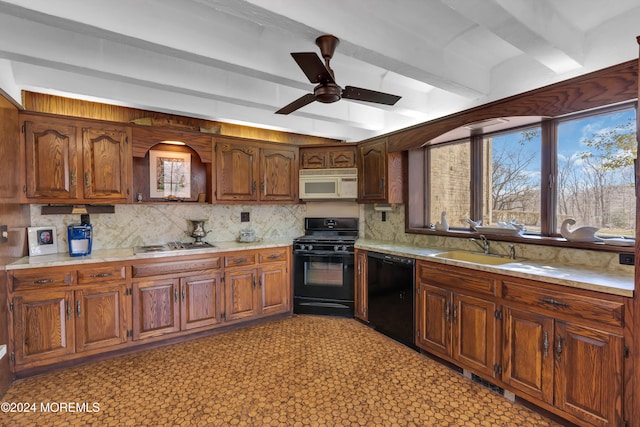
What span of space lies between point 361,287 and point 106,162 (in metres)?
3.01

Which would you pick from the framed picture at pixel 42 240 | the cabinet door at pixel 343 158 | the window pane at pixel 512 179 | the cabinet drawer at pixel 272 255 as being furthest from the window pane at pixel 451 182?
the framed picture at pixel 42 240

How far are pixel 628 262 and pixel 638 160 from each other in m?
0.86

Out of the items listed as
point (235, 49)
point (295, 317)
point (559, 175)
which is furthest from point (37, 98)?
point (559, 175)

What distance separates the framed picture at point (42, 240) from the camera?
9.18 ft

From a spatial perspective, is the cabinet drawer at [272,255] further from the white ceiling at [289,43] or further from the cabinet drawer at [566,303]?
the cabinet drawer at [566,303]

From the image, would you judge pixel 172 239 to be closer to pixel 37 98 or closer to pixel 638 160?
pixel 37 98

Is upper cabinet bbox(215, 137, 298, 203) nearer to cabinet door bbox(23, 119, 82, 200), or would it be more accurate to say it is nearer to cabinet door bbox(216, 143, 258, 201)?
cabinet door bbox(216, 143, 258, 201)

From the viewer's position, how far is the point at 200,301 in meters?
3.25

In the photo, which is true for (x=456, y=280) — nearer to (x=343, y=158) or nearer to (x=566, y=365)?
(x=566, y=365)

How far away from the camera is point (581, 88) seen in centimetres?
210

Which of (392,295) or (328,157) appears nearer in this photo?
Result: (392,295)

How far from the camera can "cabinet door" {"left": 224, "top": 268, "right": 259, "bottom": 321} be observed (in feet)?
11.2

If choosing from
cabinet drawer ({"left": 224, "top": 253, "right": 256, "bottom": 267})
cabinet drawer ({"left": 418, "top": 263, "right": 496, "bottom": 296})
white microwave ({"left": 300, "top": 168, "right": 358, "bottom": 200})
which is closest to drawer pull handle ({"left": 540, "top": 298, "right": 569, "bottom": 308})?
cabinet drawer ({"left": 418, "top": 263, "right": 496, "bottom": 296})

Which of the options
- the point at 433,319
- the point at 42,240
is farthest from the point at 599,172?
the point at 42,240
